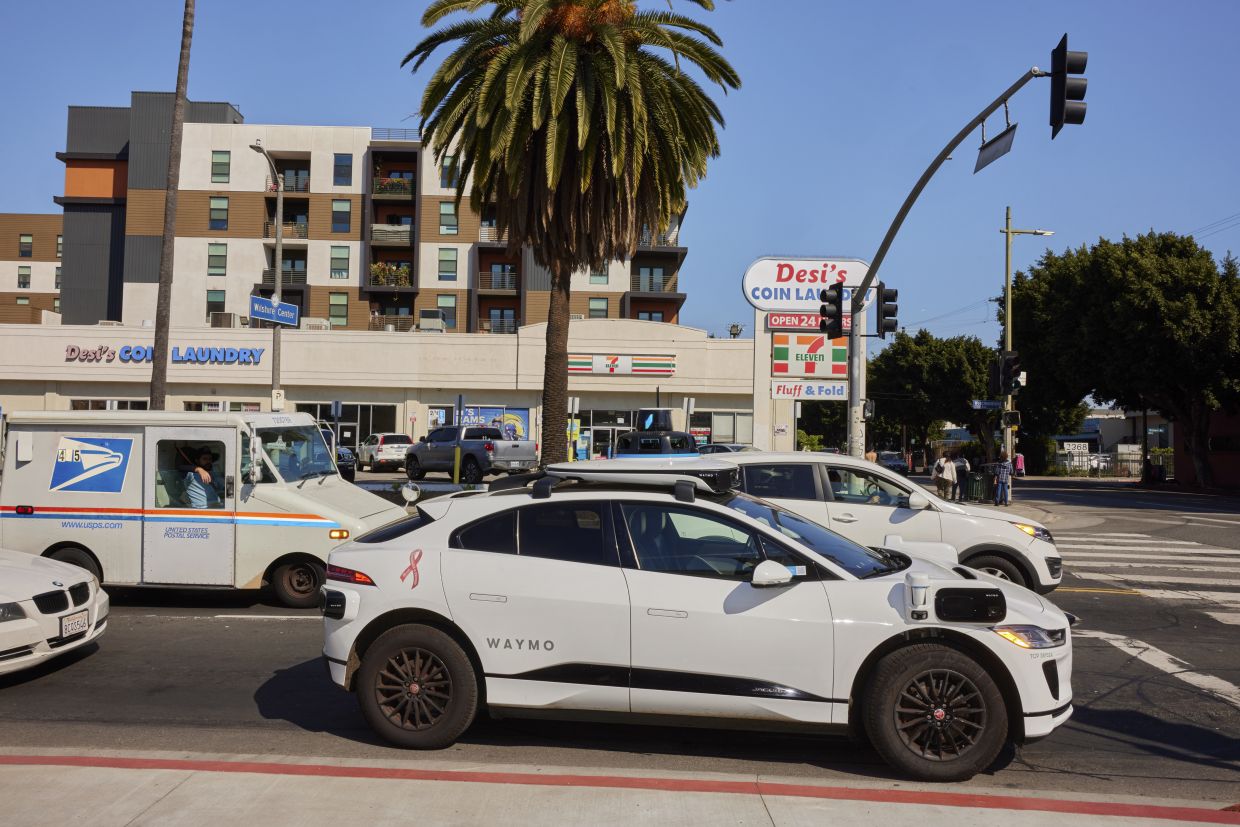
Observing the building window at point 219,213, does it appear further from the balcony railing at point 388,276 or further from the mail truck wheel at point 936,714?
the mail truck wheel at point 936,714

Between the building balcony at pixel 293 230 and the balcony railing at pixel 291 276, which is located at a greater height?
the building balcony at pixel 293 230

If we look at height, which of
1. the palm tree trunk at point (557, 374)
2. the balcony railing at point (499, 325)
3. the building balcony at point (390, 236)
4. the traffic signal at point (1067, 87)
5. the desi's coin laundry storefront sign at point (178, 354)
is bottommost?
the palm tree trunk at point (557, 374)

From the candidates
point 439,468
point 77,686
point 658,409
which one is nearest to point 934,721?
point 77,686

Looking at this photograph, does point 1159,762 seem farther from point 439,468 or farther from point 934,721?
point 439,468

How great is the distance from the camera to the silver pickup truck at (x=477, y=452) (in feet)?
106

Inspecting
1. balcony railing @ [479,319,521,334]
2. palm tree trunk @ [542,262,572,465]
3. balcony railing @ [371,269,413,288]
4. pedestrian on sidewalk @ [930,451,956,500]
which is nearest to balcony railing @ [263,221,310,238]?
balcony railing @ [371,269,413,288]

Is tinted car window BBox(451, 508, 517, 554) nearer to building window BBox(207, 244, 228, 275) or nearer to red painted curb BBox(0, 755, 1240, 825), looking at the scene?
red painted curb BBox(0, 755, 1240, 825)

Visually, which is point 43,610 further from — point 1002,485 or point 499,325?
point 499,325

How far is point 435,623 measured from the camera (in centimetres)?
597

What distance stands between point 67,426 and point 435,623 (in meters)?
7.09

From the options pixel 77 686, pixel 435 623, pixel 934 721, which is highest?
pixel 435 623

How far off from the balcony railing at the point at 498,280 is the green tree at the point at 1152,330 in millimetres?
27876

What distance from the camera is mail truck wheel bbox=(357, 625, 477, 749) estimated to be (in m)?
5.87

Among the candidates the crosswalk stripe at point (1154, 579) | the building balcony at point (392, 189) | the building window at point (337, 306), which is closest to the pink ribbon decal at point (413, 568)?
the crosswalk stripe at point (1154, 579)
